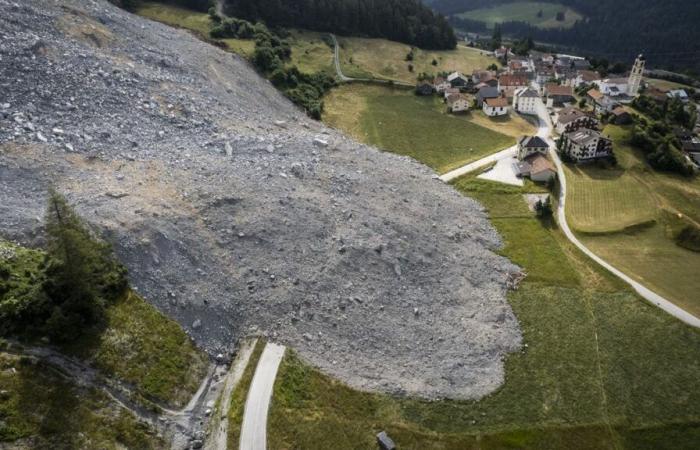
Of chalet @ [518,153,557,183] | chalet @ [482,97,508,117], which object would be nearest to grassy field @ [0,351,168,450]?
chalet @ [518,153,557,183]

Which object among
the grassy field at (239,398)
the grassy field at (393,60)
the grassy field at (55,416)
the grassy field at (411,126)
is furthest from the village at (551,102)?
the grassy field at (55,416)

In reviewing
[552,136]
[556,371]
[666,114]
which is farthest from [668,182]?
[556,371]

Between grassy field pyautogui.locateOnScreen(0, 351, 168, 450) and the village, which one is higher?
the village

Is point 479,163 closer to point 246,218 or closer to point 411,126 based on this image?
point 411,126

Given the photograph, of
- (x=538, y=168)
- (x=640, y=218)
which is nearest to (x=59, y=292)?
(x=538, y=168)

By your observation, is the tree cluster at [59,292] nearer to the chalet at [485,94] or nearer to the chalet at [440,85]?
the chalet at [485,94]

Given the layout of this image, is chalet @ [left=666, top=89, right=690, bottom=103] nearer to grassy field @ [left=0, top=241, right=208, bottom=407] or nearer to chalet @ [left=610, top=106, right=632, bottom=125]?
chalet @ [left=610, top=106, right=632, bottom=125]
